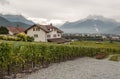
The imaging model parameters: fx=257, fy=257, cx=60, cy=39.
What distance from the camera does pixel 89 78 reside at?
985 inches

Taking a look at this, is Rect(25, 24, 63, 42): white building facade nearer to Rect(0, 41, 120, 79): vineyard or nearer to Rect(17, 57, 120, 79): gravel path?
Rect(0, 41, 120, 79): vineyard

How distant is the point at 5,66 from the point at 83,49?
145 ft

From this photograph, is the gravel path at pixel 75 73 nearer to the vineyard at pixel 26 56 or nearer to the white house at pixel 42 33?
the vineyard at pixel 26 56

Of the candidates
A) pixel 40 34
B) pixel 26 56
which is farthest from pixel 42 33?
pixel 26 56

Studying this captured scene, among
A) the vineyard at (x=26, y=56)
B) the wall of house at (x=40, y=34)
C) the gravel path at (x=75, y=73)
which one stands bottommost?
the gravel path at (x=75, y=73)

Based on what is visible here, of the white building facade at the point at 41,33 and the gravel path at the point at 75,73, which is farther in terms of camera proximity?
the white building facade at the point at 41,33

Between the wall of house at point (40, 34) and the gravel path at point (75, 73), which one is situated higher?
the wall of house at point (40, 34)

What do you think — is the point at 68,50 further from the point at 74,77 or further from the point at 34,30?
the point at 34,30

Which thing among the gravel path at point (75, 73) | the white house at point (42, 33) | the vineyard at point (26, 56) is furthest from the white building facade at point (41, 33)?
the gravel path at point (75, 73)

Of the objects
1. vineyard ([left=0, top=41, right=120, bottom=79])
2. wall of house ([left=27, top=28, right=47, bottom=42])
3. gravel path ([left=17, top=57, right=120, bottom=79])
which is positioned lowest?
gravel path ([left=17, top=57, right=120, bottom=79])

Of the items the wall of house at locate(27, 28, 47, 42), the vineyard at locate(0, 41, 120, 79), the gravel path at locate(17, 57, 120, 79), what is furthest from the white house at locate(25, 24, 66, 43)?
the gravel path at locate(17, 57, 120, 79)

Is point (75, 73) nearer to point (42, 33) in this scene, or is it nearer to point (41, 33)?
point (42, 33)

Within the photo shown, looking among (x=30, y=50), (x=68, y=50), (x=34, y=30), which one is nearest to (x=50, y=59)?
(x=30, y=50)

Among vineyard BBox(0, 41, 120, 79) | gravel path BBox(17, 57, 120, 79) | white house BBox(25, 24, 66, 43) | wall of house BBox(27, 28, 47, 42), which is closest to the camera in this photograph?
vineyard BBox(0, 41, 120, 79)
